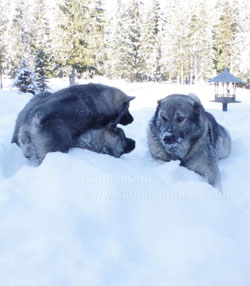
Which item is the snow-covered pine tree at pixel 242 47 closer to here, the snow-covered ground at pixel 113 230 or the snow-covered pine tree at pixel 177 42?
the snow-covered pine tree at pixel 177 42

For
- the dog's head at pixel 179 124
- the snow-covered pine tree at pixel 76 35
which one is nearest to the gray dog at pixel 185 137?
the dog's head at pixel 179 124

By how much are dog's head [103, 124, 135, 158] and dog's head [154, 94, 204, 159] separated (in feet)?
1.70

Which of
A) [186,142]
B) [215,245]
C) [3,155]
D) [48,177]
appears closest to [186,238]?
[215,245]

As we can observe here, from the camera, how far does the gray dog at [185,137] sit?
154 inches

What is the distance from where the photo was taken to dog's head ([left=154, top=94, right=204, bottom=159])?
3.92m

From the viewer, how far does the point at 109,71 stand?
46.5 metres

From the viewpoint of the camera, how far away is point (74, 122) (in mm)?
3629

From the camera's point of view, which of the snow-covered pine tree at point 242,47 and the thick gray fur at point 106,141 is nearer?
the thick gray fur at point 106,141

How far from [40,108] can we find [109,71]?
145 ft

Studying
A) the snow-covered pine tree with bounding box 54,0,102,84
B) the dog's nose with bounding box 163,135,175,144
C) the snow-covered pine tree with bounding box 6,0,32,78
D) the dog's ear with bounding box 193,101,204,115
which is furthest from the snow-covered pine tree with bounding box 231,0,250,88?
the dog's nose with bounding box 163,135,175,144

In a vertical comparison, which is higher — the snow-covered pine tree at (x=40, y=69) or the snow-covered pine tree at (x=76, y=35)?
the snow-covered pine tree at (x=76, y=35)

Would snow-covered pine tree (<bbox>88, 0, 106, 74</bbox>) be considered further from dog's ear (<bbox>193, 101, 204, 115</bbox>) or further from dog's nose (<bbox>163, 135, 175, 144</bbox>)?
dog's nose (<bbox>163, 135, 175, 144</bbox>)

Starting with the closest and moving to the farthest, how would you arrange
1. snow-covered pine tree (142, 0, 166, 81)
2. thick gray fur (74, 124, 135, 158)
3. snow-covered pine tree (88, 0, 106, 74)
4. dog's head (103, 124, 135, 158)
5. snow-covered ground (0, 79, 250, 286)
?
snow-covered ground (0, 79, 250, 286) < thick gray fur (74, 124, 135, 158) < dog's head (103, 124, 135, 158) < snow-covered pine tree (88, 0, 106, 74) < snow-covered pine tree (142, 0, 166, 81)

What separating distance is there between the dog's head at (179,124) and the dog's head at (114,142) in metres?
0.52
